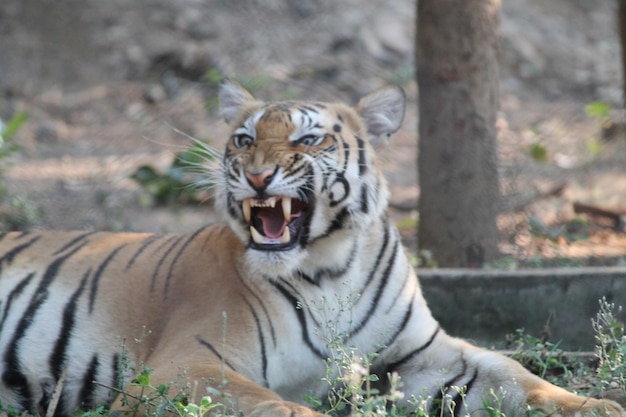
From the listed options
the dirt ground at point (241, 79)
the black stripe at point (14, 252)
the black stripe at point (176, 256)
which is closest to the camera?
the black stripe at point (176, 256)

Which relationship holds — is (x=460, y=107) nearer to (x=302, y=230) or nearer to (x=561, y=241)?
(x=561, y=241)

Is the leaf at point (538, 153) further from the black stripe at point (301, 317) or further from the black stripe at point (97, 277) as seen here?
the black stripe at point (301, 317)

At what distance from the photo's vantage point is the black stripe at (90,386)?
3.79m

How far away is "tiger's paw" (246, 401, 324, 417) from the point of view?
9.67 feet

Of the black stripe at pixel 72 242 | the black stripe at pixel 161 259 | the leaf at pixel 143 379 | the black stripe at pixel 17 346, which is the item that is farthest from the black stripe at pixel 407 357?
the black stripe at pixel 72 242

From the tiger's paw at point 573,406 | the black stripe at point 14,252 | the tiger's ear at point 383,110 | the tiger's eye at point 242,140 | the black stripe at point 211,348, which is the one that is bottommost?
the tiger's paw at point 573,406

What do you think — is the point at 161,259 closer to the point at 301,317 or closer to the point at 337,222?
the point at 301,317

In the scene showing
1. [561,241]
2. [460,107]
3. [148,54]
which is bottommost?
[561,241]

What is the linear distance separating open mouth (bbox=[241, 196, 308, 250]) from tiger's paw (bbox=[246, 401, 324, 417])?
69cm

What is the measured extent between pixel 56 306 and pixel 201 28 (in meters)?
7.22

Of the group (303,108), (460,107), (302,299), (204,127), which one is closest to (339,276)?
(302,299)

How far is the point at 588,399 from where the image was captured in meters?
3.16

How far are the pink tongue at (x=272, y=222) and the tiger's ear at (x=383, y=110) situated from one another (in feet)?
2.08

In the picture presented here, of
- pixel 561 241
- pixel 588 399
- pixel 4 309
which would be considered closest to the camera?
pixel 588 399
